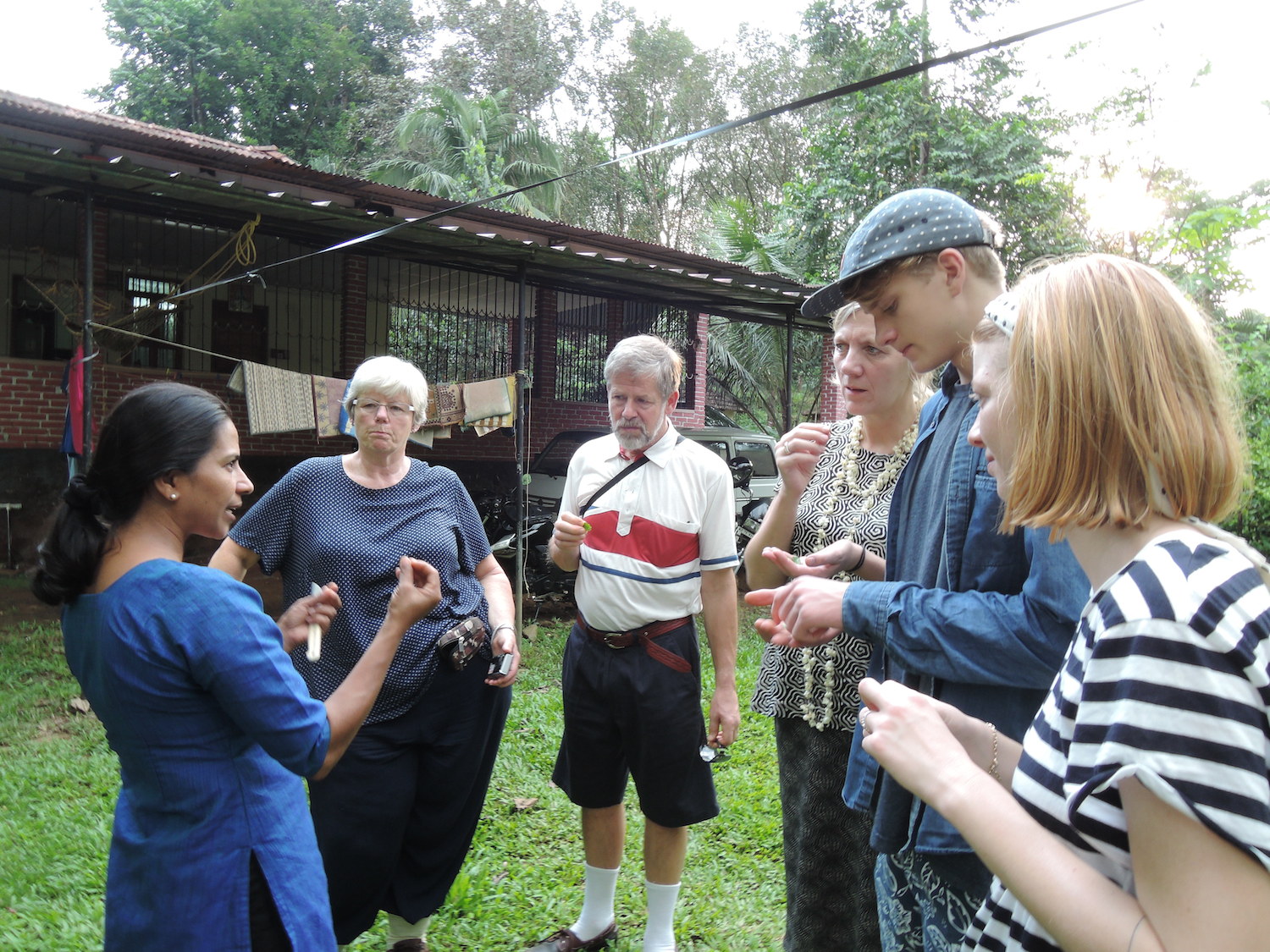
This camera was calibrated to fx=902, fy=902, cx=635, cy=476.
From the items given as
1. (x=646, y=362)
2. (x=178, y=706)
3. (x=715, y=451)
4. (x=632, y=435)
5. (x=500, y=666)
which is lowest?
(x=500, y=666)

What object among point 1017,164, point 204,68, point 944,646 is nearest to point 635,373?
point 944,646

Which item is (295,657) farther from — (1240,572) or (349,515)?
(1240,572)

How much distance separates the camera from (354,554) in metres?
2.74

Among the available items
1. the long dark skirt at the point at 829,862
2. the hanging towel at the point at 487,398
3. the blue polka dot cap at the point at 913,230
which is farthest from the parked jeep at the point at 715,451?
the blue polka dot cap at the point at 913,230

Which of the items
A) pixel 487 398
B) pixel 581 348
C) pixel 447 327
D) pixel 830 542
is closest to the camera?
pixel 830 542

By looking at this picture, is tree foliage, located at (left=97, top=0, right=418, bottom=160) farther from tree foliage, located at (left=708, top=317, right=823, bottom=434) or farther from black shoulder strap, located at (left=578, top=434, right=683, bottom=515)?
black shoulder strap, located at (left=578, top=434, right=683, bottom=515)

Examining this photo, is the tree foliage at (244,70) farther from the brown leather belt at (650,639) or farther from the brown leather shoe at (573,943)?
the brown leather shoe at (573,943)

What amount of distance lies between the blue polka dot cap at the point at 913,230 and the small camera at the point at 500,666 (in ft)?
5.58

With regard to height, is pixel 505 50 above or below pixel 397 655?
above

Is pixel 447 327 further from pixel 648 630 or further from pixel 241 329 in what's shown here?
pixel 648 630

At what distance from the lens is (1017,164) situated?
1535 centimetres

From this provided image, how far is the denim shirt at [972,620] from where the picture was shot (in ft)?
4.45

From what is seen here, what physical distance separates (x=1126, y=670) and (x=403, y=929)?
282 centimetres

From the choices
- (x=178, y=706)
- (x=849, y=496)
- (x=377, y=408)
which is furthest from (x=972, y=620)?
(x=377, y=408)
